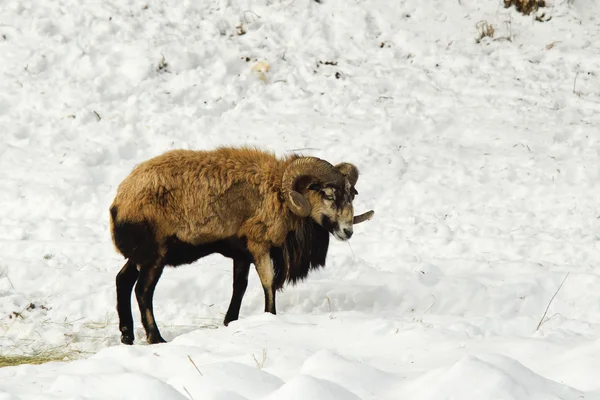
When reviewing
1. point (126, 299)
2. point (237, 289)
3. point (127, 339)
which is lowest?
point (127, 339)

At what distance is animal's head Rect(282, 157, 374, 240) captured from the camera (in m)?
8.31

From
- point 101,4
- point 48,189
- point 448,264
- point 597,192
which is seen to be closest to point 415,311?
point 448,264

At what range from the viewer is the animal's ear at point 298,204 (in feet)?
27.0

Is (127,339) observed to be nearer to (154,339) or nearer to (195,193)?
(154,339)

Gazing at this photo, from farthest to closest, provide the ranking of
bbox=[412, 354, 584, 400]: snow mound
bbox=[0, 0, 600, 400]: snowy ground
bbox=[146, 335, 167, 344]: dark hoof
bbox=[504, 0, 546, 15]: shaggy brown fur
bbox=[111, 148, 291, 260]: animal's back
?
bbox=[504, 0, 546, 15]: shaggy brown fur
bbox=[146, 335, 167, 344]: dark hoof
bbox=[111, 148, 291, 260]: animal's back
bbox=[0, 0, 600, 400]: snowy ground
bbox=[412, 354, 584, 400]: snow mound

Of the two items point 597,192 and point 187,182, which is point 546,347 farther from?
point 597,192

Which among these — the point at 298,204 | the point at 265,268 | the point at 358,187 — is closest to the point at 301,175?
the point at 298,204

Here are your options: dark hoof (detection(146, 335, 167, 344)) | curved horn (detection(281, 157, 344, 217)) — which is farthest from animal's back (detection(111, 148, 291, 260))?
dark hoof (detection(146, 335, 167, 344))

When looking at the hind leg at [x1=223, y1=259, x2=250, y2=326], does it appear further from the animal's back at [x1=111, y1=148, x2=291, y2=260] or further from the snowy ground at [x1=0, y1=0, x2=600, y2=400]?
the animal's back at [x1=111, y1=148, x2=291, y2=260]

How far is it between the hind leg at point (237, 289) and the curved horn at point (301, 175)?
73 cm

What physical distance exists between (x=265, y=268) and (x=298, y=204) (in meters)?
0.66

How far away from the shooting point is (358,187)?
1191 centimetres

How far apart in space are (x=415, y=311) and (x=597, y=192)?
13.4 feet

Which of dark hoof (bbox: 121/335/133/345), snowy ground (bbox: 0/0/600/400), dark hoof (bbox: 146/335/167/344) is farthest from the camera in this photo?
dark hoof (bbox: 121/335/133/345)
